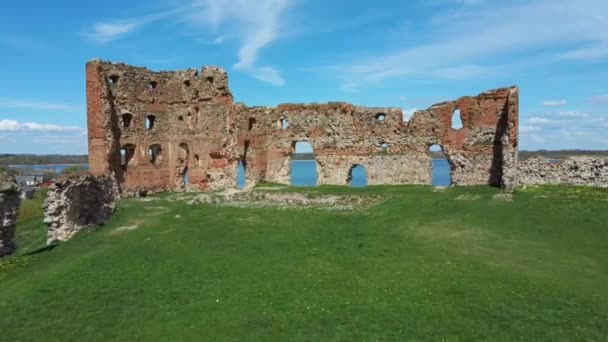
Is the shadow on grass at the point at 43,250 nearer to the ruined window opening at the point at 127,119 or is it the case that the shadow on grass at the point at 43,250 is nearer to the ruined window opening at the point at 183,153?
the ruined window opening at the point at 127,119

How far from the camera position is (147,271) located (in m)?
14.1

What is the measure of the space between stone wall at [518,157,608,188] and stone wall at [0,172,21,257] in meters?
24.0

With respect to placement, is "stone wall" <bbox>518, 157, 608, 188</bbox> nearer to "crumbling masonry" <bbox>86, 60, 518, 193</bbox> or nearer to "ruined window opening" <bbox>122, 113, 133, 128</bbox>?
"crumbling masonry" <bbox>86, 60, 518, 193</bbox>

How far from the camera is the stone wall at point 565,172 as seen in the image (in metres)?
24.5

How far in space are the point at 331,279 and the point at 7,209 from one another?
12.2 m

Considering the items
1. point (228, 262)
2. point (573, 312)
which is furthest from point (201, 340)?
point (573, 312)

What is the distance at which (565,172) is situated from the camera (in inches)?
1001

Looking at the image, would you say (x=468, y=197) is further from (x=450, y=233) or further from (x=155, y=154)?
(x=155, y=154)

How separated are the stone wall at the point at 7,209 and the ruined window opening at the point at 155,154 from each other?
17.2 meters

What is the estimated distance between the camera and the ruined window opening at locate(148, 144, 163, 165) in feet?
114

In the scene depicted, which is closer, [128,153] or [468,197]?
[468,197]

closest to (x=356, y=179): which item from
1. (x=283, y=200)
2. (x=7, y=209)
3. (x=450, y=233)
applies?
(x=283, y=200)

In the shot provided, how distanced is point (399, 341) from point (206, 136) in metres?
27.6

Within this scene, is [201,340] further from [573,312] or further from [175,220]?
[175,220]
